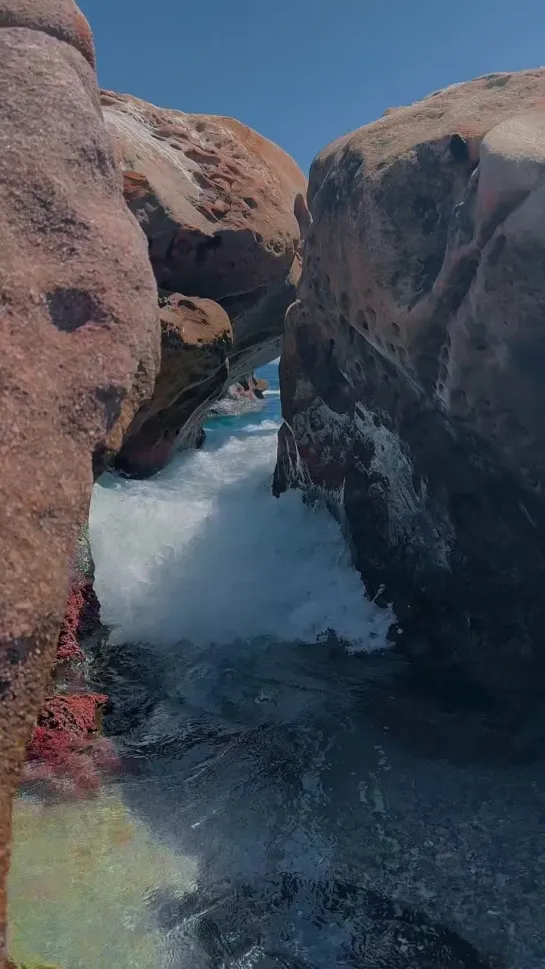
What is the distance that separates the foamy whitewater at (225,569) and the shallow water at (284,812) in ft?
0.14

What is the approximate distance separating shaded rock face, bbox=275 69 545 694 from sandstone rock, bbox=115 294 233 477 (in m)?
2.53

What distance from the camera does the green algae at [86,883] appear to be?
12.6 feet

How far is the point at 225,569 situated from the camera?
9297 millimetres

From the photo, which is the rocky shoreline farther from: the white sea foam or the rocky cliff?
the white sea foam

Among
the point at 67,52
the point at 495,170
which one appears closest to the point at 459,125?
the point at 495,170

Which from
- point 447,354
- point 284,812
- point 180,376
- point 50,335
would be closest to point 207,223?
point 180,376

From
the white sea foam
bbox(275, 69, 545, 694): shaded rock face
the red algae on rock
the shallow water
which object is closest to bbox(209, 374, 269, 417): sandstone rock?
the white sea foam

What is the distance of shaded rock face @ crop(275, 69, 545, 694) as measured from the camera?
5387 mm

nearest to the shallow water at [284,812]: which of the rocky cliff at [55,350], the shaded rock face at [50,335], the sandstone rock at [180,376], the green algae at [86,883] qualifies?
the green algae at [86,883]

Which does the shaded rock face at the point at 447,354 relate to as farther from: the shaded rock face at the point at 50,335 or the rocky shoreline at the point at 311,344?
the shaded rock face at the point at 50,335

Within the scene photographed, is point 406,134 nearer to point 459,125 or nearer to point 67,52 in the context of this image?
point 459,125

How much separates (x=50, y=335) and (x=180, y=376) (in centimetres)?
789

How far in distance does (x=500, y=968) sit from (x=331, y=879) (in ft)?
3.33

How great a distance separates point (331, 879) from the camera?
4.47 m
